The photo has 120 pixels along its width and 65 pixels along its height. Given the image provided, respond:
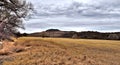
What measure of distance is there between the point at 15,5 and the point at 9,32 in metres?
3.14

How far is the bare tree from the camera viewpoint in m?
30.6

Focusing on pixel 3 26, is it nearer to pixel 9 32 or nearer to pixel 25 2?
pixel 9 32

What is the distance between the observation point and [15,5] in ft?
102

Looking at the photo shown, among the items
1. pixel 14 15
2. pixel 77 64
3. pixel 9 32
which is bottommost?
pixel 77 64

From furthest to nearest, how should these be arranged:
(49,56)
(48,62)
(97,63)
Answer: (49,56) < (48,62) < (97,63)

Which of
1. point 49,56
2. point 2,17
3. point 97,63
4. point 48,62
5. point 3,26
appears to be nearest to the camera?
point 97,63

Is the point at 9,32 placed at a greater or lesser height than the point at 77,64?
greater

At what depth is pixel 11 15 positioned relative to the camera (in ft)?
104

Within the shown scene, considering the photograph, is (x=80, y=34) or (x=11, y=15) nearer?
(x=11, y=15)

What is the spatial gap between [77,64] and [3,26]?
14.9 meters

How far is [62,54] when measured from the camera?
20.7 m

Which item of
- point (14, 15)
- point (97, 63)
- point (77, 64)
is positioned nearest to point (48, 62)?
point (77, 64)

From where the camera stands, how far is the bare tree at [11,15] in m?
30.6

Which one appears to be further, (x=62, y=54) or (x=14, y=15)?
(x=14, y=15)
